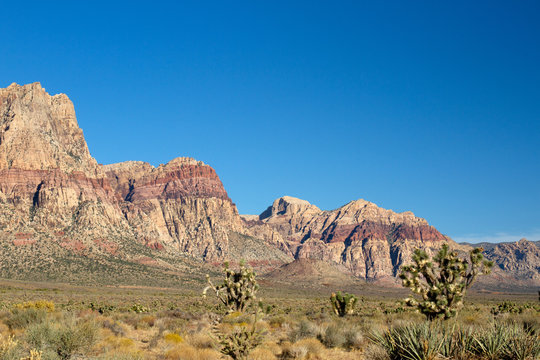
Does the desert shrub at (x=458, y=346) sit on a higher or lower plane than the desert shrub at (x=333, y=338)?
higher

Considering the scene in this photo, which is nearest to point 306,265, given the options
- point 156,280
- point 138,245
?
point 138,245

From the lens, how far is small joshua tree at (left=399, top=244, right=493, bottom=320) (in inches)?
790

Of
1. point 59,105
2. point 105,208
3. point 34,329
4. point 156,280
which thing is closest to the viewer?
point 34,329

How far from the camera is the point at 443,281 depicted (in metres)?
21.0

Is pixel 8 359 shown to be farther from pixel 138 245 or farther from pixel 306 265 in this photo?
pixel 306 265

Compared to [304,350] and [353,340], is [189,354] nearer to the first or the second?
[304,350]

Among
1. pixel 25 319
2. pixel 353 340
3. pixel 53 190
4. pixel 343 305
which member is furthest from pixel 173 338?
pixel 53 190

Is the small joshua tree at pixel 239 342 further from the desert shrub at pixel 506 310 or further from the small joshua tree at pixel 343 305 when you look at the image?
the desert shrub at pixel 506 310

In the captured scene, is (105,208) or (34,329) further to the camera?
(105,208)

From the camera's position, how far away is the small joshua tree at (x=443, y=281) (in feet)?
65.8

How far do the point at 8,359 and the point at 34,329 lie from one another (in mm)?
4973

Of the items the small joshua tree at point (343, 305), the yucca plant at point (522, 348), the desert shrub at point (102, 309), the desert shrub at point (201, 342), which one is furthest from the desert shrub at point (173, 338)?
the small joshua tree at point (343, 305)

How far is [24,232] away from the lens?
112 meters

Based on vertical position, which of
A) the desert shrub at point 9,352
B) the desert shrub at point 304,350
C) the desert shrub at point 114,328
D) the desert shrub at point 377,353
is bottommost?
the desert shrub at point 114,328
